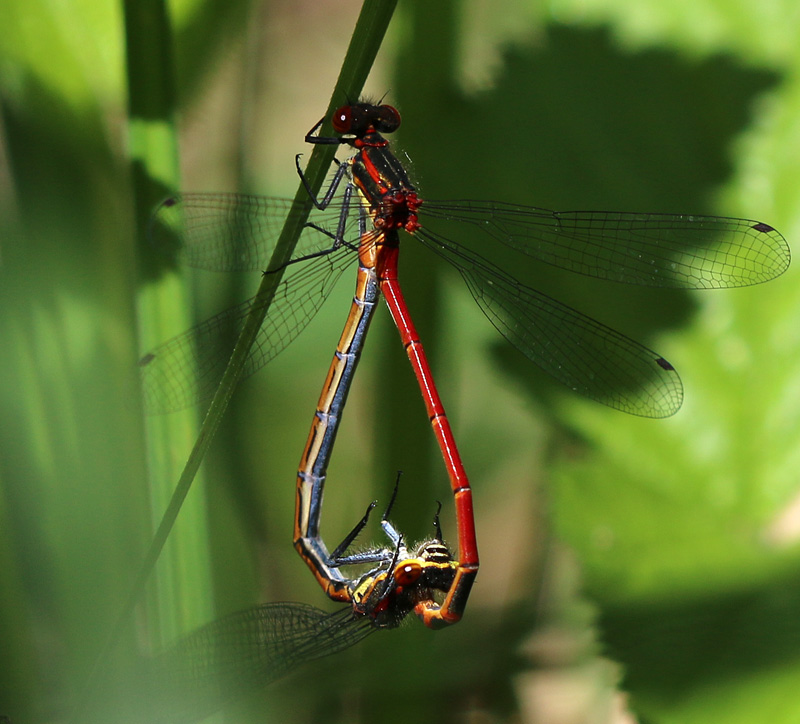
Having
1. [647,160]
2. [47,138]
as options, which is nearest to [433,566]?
[647,160]

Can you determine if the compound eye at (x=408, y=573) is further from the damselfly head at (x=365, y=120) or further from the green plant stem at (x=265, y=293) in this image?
the damselfly head at (x=365, y=120)

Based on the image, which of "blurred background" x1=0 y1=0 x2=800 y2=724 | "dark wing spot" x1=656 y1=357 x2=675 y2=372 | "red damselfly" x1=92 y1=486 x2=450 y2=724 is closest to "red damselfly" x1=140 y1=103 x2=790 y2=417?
"dark wing spot" x1=656 y1=357 x2=675 y2=372

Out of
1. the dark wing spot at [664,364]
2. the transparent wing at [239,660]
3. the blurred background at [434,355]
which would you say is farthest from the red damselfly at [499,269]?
the transparent wing at [239,660]

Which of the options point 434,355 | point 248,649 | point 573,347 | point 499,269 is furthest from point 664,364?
point 248,649

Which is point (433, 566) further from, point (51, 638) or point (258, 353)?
point (51, 638)

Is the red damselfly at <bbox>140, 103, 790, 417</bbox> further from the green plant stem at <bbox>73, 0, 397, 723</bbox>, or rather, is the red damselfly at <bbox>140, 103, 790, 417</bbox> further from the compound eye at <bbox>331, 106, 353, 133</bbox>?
the green plant stem at <bbox>73, 0, 397, 723</bbox>

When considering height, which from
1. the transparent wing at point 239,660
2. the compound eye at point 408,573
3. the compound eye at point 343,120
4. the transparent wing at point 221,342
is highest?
the compound eye at point 343,120
